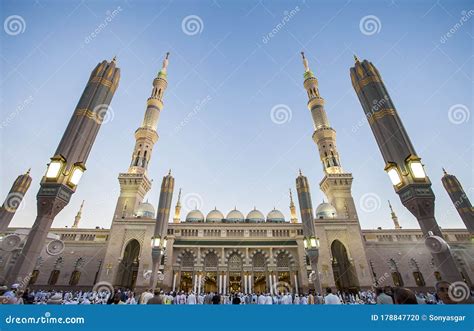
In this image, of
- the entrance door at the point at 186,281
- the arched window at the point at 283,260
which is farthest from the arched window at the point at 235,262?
the entrance door at the point at 186,281

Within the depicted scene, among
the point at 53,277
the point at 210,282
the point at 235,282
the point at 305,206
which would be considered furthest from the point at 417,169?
the point at 53,277

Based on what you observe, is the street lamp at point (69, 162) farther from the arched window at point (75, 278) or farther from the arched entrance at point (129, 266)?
the arched window at point (75, 278)

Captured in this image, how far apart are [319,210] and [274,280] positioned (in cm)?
1383

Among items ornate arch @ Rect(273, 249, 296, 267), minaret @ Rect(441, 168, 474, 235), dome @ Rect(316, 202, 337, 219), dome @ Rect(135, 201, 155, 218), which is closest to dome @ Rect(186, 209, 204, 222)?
dome @ Rect(135, 201, 155, 218)

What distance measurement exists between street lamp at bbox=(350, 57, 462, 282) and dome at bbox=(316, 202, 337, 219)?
2944 centimetres

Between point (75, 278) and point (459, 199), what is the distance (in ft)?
164

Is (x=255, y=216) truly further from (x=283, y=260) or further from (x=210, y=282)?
(x=210, y=282)

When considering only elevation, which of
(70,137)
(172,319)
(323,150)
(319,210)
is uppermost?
(323,150)

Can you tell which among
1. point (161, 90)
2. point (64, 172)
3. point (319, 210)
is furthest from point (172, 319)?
point (161, 90)

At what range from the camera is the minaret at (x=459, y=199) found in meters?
26.9

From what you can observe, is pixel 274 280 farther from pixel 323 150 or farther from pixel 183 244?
pixel 323 150

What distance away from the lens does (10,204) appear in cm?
2873

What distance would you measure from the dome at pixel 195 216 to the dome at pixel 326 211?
1917 cm

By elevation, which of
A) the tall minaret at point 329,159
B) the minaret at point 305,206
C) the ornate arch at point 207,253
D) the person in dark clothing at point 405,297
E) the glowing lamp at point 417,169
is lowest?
the person in dark clothing at point 405,297
